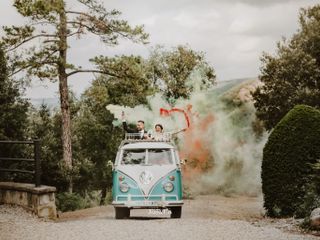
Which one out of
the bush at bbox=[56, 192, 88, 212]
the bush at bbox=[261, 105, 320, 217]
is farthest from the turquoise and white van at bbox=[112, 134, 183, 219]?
the bush at bbox=[56, 192, 88, 212]

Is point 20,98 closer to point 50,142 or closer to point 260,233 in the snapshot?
point 50,142

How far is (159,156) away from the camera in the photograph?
14.5 metres

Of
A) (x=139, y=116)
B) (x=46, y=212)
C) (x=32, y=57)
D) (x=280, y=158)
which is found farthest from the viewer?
(x=139, y=116)

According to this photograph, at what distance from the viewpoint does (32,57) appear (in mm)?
25875

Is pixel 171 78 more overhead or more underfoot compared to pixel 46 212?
more overhead

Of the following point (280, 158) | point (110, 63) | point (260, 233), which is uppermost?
point (110, 63)

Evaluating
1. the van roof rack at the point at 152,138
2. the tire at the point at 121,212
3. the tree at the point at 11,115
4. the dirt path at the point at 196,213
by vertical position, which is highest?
the tree at the point at 11,115

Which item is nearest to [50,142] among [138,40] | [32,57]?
[32,57]

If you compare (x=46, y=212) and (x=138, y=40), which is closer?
(x=46, y=212)

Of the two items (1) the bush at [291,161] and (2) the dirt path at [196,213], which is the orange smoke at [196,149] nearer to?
(2) the dirt path at [196,213]

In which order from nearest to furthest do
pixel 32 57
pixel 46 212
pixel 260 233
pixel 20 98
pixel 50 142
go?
pixel 260 233 → pixel 46 212 → pixel 20 98 → pixel 32 57 → pixel 50 142

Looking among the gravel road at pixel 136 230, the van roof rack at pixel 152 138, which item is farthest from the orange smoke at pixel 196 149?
the gravel road at pixel 136 230

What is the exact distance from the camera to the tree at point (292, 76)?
31.4 m

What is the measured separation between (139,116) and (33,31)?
14748mm
